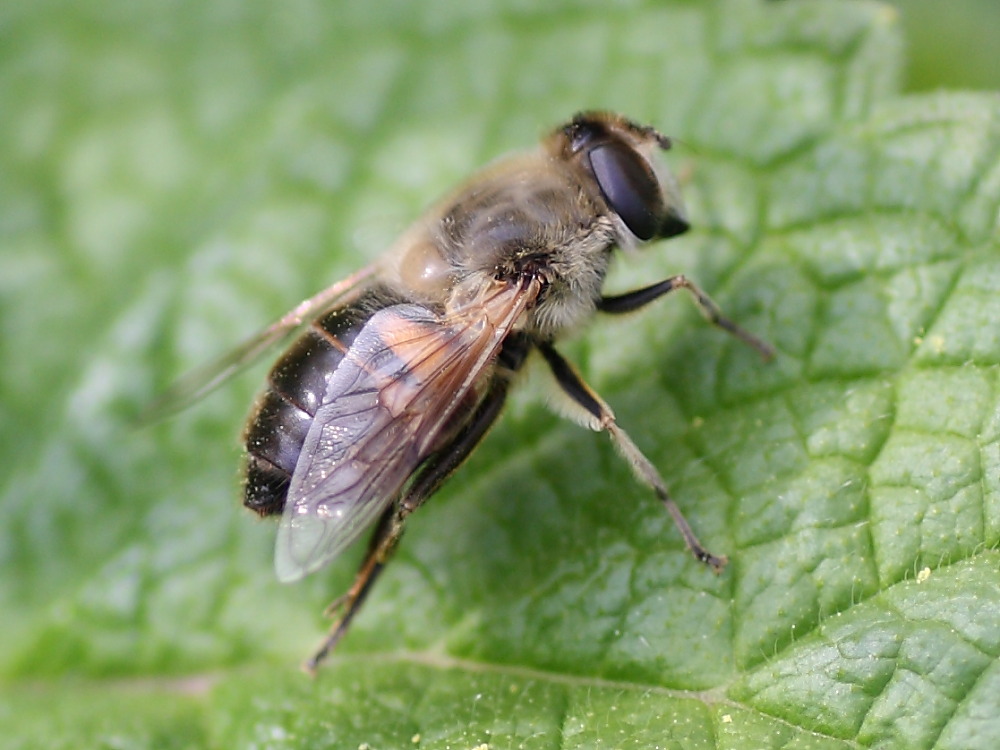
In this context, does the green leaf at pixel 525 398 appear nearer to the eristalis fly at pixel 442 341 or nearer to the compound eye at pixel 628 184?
the eristalis fly at pixel 442 341

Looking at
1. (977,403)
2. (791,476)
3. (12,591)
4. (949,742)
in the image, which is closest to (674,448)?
(791,476)

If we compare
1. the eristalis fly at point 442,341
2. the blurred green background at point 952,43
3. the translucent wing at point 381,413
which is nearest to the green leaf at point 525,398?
the eristalis fly at point 442,341

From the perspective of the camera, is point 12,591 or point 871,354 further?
point 12,591

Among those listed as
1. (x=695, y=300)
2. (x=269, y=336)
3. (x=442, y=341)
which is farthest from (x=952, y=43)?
(x=269, y=336)

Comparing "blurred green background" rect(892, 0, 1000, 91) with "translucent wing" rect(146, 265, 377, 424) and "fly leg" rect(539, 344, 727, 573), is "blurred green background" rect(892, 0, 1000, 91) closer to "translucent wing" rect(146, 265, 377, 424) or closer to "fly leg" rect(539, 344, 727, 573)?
"fly leg" rect(539, 344, 727, 573)

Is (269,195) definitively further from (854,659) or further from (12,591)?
(854,659)

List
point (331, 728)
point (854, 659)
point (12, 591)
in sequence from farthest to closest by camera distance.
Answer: point (12, 591) → point (331, 728) → point (854, 659)

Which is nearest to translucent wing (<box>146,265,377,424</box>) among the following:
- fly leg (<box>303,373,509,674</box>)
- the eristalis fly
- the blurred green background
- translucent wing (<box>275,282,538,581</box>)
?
the eristalis fly
